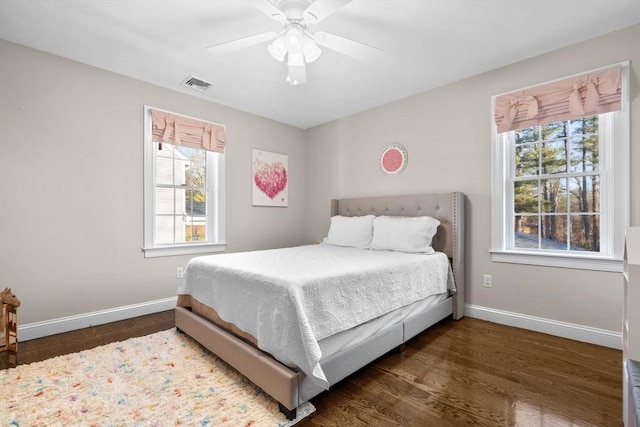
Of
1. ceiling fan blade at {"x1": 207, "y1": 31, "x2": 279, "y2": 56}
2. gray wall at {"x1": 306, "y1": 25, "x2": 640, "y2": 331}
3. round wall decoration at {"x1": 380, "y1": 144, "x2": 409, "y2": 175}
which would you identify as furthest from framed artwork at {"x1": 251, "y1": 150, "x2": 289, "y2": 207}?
ceiling fan blade at {"x1": 207, "y1": 31, "x2": 279, "y2": 56}

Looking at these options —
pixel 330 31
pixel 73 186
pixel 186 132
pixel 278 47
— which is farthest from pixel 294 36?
pixel 73 186

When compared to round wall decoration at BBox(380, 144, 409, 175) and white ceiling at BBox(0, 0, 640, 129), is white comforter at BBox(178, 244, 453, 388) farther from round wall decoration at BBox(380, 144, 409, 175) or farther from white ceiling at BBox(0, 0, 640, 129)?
white ceiling at BBox(0, 0, 640, 129)

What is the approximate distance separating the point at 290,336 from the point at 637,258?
1424 millimetres

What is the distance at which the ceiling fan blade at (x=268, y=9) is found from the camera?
1610mm

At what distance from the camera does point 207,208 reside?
373 cm

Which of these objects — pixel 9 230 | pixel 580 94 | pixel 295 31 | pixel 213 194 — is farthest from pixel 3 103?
pixel 580 94

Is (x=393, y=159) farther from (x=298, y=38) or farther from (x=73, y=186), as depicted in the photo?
(x=73, y=186)

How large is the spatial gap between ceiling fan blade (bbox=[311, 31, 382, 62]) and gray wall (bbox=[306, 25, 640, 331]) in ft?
5.21

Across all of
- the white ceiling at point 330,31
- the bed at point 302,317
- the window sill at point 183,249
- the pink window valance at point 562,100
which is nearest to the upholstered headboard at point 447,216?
the bed at point 302,317

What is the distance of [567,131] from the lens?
261 cm

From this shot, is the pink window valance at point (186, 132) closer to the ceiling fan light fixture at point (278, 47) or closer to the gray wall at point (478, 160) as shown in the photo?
the gray wall at point (478, 160)

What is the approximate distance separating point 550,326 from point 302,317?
2427 millimetres

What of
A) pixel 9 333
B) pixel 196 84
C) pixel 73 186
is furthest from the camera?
Answer: pixel 196 84

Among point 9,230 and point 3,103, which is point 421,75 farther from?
point 9,230
